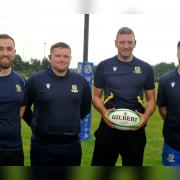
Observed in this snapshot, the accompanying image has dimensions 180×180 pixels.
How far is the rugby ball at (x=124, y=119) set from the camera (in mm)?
3605

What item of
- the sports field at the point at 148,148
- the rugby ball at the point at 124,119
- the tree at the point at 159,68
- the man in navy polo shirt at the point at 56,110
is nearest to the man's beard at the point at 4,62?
the man in navy polo shirt at the point at 56,110

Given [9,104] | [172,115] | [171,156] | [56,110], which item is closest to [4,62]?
[9,104]

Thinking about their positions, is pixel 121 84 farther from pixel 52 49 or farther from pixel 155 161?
pixel 155 161

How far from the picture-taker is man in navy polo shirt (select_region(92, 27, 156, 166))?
12.5 feet

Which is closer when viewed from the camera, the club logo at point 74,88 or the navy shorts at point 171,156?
the club logo at point 74,88

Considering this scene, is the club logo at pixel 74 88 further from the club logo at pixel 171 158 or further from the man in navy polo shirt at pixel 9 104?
the club logo at pixel 171 158

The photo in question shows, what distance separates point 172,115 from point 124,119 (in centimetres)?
60

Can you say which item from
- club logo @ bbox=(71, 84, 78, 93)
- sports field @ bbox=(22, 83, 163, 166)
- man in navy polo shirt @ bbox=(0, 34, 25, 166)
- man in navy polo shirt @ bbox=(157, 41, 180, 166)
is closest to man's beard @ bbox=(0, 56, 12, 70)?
man in navy polo shirt @ bbox=(0, 34, 25, 166)

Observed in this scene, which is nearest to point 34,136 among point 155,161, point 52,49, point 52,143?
point 52,143

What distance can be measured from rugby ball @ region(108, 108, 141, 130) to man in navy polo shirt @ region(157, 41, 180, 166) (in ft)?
Answer: 1.31

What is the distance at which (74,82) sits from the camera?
11.9ft

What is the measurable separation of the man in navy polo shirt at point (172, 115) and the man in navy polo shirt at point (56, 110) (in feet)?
3.45

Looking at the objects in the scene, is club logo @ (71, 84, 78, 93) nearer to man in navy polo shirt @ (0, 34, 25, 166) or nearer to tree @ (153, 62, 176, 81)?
man in navy polo shirt @ (0, 34, 25, 166)

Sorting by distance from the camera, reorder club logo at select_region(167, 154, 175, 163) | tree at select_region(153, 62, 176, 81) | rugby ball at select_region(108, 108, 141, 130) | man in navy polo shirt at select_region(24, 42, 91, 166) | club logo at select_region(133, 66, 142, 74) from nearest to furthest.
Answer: man in navy polo shirt at select_region(24, 42, 91, 166) < rugby ball at select_region(108, 108, 141, 130) < club logo at select_region(167, 154, 175, 163) < club logo at select_region(133, 66, 142, 74) < tree at select_region(153, 62, 176, 81)
